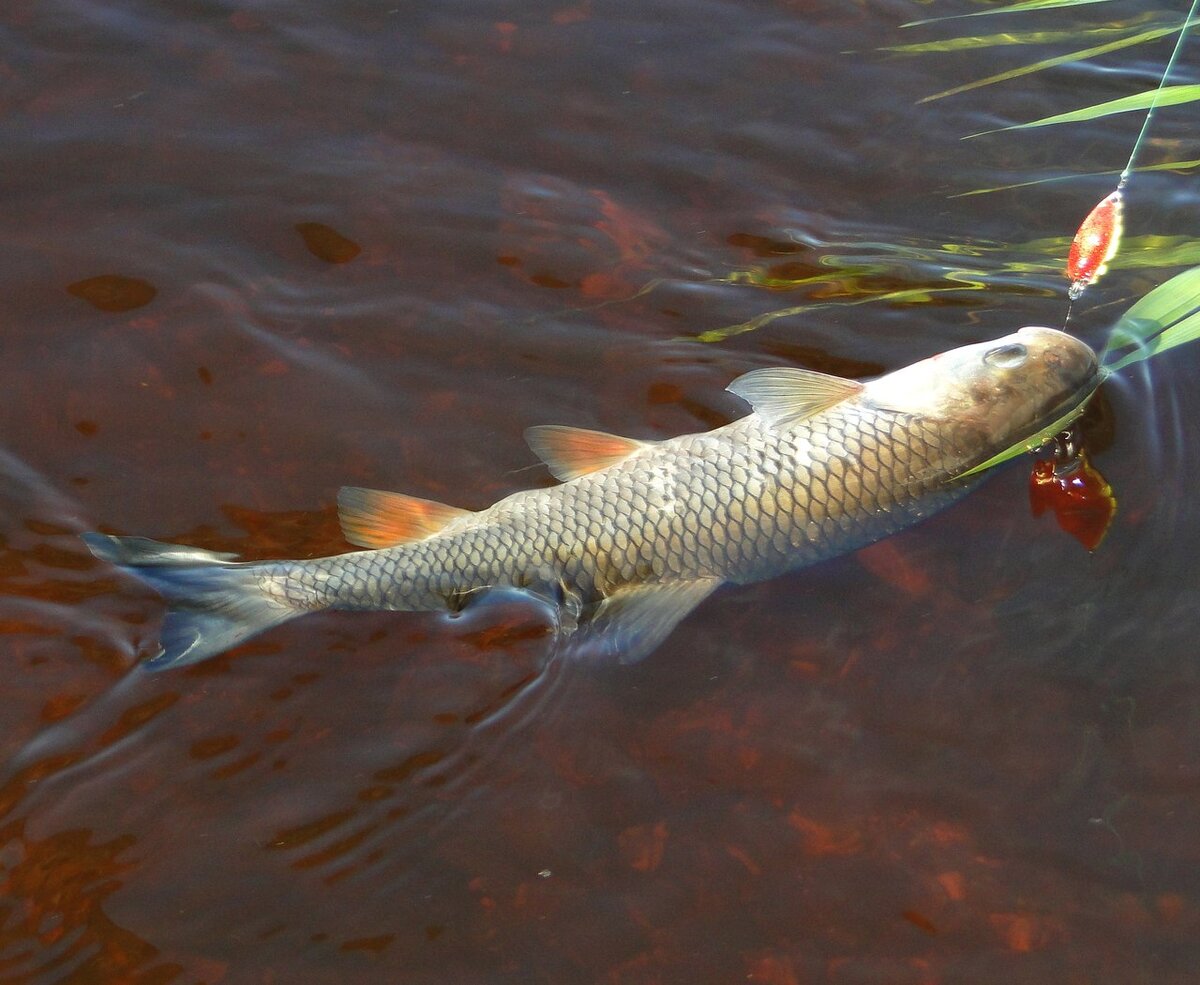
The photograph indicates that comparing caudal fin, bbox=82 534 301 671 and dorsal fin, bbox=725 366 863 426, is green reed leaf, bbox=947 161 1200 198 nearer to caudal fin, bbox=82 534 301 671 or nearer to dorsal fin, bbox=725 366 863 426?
dorsal fin, bbox=725 366 863 426

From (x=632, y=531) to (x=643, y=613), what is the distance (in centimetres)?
23

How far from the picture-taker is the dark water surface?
9.57 ft

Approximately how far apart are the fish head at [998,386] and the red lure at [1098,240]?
10.9 inches

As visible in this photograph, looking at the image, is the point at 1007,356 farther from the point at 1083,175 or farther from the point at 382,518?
the point at 382,518

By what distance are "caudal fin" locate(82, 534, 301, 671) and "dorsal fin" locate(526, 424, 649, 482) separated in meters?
0.92

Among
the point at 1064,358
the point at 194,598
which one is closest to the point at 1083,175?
the point at 1064,358

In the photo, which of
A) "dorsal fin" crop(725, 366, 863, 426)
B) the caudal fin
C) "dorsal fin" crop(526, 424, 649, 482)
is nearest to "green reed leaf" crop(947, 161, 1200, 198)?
"dorsal fin" crop(725, 366, 863, 426)

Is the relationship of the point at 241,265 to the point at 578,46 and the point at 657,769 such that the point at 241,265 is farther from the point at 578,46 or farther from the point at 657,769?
the point at 657,769

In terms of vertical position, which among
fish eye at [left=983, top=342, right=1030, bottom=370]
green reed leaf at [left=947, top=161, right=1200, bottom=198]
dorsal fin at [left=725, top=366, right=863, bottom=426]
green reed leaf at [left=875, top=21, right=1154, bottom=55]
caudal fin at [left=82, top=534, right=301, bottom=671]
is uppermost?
green reed leaf at [left=875, top=21, right=1154, bottom=55]

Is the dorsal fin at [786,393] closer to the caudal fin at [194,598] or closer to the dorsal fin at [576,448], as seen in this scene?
the dorsal fin at [576,448]

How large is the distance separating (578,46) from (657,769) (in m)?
3.65

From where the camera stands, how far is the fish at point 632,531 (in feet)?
10.5

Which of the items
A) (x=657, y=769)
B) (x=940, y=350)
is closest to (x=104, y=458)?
(x=657, y=769)

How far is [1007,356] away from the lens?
362 centimetres
